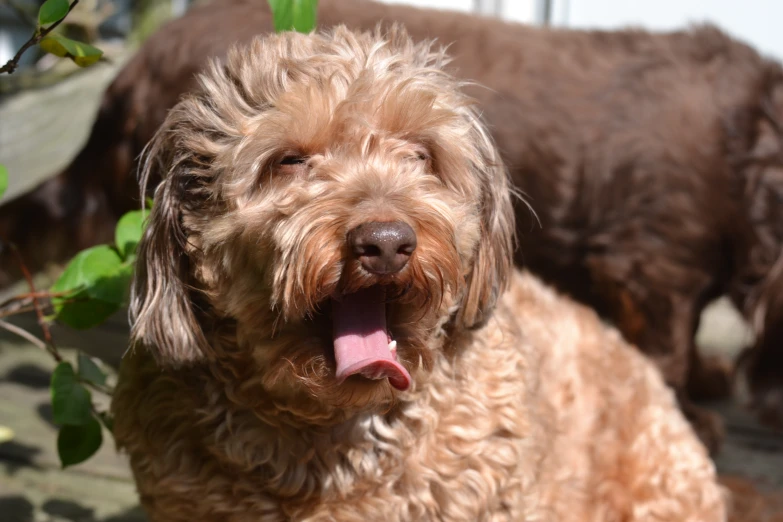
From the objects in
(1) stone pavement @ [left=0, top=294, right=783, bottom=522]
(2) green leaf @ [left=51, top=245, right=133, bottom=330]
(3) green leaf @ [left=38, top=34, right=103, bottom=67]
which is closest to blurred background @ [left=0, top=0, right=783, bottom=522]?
(1) stone pavement @ [left=0, top=294, right=783, bottom=522]

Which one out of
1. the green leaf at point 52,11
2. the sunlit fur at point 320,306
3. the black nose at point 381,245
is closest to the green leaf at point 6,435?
the sunlit fur at point 320,306

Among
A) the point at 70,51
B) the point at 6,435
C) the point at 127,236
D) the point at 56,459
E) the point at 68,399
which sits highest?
the point at 70,51

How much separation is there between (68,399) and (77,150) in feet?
10.8

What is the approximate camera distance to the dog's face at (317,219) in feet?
5.99

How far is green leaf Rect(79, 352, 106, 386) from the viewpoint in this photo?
2.42 m

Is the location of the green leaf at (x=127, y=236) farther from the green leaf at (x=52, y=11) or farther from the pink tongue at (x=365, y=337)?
the pink tongue at (x=365, y=337)

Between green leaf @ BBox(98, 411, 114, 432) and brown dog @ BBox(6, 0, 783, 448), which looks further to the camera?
brown dog @ BBox(6, 0, 783, 448)

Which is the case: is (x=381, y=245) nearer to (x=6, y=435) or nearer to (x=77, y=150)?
(x=6, y=435)

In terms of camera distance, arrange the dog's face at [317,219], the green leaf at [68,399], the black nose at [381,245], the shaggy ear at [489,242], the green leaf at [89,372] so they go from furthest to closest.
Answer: the green leaf at [89,372] < the green leaf at [68,399] < the shaggy ear at [489,242] < the dog's face at [317,219] < the black nose at [381,245]

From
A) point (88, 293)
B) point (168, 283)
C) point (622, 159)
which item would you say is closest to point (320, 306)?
point (168, 283)

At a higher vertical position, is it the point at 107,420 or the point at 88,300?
the point at 88,300

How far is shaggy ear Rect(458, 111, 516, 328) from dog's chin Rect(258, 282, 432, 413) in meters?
0.23

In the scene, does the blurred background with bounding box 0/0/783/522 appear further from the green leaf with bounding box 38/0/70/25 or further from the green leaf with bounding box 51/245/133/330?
the green leaf with bounding box 51/245/133/330

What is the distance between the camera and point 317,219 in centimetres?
181
